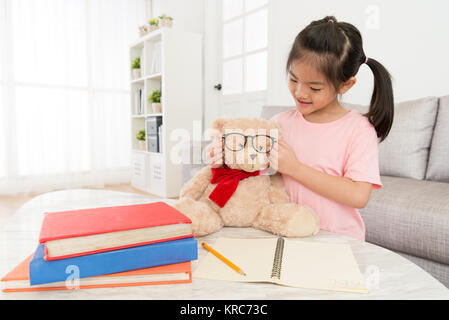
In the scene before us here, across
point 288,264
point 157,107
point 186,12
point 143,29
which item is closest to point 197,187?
point 288,264

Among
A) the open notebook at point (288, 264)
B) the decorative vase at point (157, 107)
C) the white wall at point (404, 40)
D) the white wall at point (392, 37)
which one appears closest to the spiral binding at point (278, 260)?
the open notebook at point (288, 264)

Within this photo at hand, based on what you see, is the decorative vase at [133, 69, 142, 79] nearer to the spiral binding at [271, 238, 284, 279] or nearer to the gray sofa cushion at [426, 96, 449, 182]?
the gray sofa cushion at [426, 96, 449, 182]

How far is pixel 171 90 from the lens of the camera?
2.85 meters

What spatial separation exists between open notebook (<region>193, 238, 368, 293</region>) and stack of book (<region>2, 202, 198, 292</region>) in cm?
5

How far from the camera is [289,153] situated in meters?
0.68

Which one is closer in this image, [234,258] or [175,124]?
[234,258]

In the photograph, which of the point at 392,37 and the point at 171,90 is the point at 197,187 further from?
the point at 171,90

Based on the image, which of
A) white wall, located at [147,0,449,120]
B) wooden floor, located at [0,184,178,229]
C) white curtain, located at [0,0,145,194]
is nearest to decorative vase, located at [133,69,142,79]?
white curtain, located at [0,0,145,194]

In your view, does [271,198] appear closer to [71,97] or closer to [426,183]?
[426,183]

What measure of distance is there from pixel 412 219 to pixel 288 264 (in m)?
0.79

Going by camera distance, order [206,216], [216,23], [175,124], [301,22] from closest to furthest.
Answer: [206,216], [301,22], [175,124], [216,23]

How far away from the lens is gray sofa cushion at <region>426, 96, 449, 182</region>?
1380 mm

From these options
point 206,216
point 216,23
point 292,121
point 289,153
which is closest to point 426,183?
point 292,121
